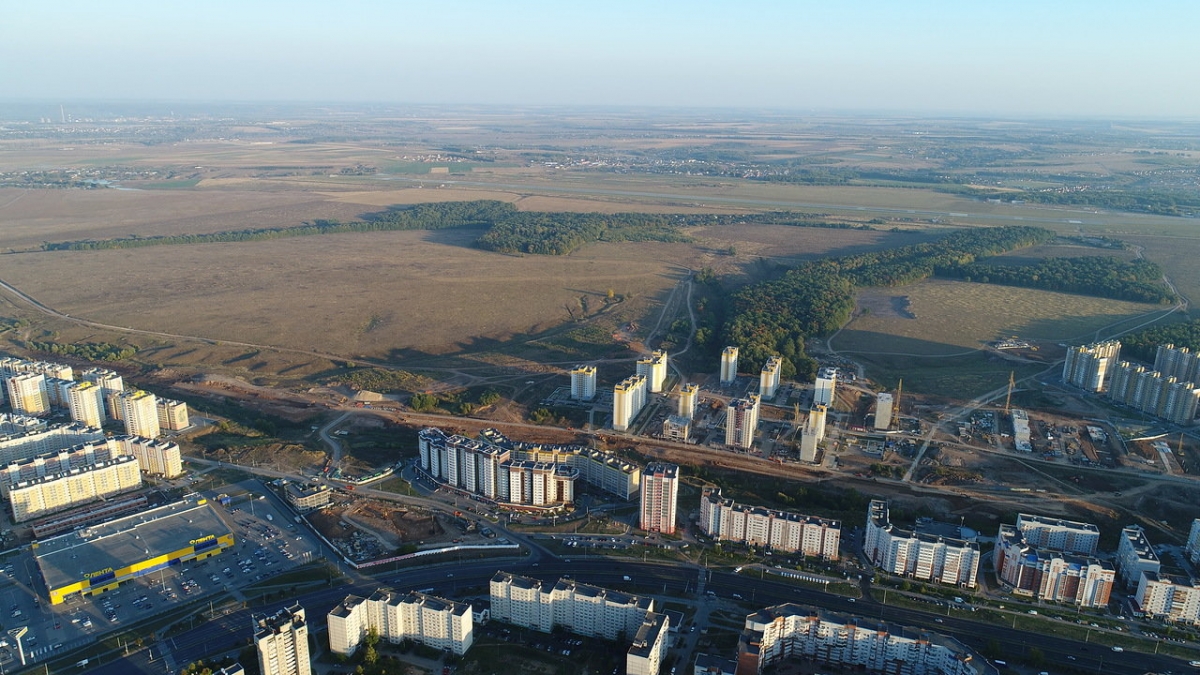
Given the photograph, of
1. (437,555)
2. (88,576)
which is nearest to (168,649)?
(88,576)

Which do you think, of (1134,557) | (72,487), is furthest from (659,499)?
(72,487)

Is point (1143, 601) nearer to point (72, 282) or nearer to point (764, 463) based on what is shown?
point (764, 463)

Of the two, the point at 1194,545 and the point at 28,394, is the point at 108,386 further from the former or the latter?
the point at 1194,545

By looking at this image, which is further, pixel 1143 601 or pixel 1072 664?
pixel 1143 601

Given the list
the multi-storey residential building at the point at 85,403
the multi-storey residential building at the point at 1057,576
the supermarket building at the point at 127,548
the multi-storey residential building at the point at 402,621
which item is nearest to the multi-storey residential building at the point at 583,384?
the supermarket building at the point at 127,548

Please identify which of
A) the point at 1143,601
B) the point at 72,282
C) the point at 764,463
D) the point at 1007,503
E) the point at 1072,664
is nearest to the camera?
the point at 1072,664

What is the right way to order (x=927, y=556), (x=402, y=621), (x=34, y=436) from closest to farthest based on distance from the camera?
1. (x=402, y=621)
2. (x=927, y=556)
3. (x=34, y=436)
